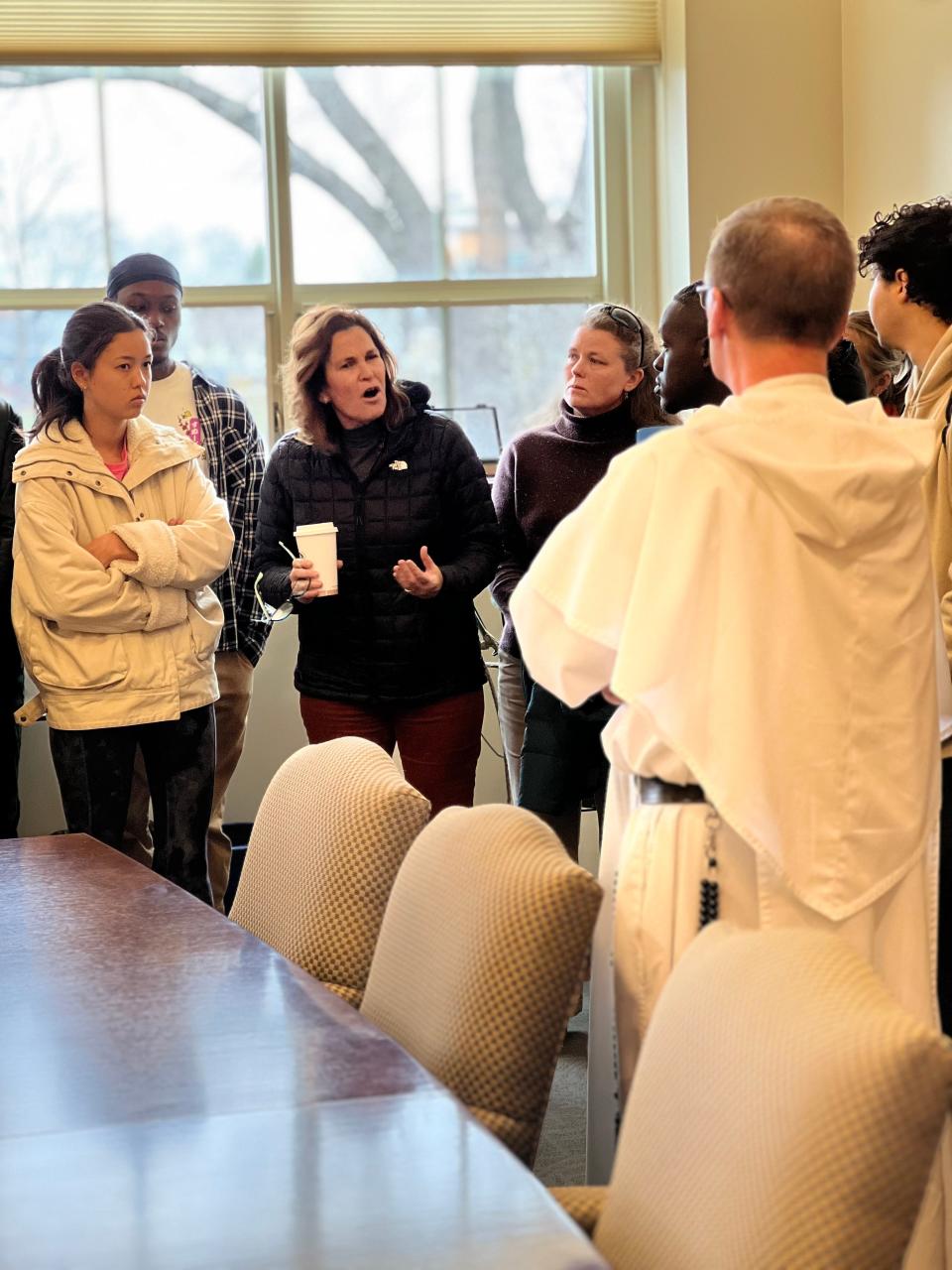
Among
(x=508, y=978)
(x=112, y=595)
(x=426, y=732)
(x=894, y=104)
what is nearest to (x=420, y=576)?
(x=426, y=732)

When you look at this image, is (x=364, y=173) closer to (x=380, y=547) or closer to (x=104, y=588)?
(x=380, y=547)

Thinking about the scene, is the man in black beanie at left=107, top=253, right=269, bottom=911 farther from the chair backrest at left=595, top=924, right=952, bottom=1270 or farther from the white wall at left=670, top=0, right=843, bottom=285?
the chair backrest at left=595, top=924, right=952, bottom=1270

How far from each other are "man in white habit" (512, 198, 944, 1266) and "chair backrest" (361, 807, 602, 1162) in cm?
20

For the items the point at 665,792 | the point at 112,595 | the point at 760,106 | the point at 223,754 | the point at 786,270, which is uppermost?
the point at 760,106

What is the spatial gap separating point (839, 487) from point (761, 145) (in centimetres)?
343

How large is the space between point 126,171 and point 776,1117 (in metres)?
4.42

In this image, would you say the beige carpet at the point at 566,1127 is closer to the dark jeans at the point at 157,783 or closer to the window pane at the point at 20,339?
the dark jeans at the point at 157,783

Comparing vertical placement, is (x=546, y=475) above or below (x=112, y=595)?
above

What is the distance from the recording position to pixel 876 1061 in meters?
1.06

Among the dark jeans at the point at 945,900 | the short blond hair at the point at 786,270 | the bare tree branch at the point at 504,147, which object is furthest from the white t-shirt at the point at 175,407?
the short blond hair at the point at 786,270

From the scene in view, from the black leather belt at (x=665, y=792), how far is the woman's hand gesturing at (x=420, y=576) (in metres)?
1.42

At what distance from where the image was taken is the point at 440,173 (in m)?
5.09

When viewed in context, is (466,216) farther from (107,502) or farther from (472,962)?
(472,962)

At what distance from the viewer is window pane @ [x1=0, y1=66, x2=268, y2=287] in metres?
4.86
